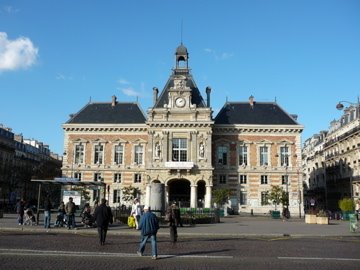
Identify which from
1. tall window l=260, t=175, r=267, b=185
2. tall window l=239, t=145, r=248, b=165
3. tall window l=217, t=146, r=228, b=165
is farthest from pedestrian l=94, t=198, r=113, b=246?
tall window l=260, t=175, r=267, b=185

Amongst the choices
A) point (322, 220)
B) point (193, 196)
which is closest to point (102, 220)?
point (322, 220)

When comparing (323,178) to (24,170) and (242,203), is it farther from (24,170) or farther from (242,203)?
(24,170)

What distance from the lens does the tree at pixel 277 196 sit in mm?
53131

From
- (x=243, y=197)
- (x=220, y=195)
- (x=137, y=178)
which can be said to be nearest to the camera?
(x=220, y=195)

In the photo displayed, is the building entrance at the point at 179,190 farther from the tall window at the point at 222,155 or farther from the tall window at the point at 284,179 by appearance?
the tall window at the point at 284,179

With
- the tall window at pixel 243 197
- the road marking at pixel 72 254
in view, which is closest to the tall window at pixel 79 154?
the tall window at pixel 243 197

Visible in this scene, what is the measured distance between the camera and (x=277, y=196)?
53562 millimetres

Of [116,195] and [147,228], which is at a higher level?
[116,195]

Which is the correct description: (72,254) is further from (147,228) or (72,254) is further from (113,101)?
(113,101)

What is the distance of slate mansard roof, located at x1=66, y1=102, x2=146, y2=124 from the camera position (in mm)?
62062

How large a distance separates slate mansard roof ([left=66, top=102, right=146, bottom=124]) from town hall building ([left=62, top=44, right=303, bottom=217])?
154 mm

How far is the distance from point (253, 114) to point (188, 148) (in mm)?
12323

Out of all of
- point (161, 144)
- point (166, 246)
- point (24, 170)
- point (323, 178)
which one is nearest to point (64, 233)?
point (166, 246)

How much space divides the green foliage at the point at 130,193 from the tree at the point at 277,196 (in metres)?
18.7
